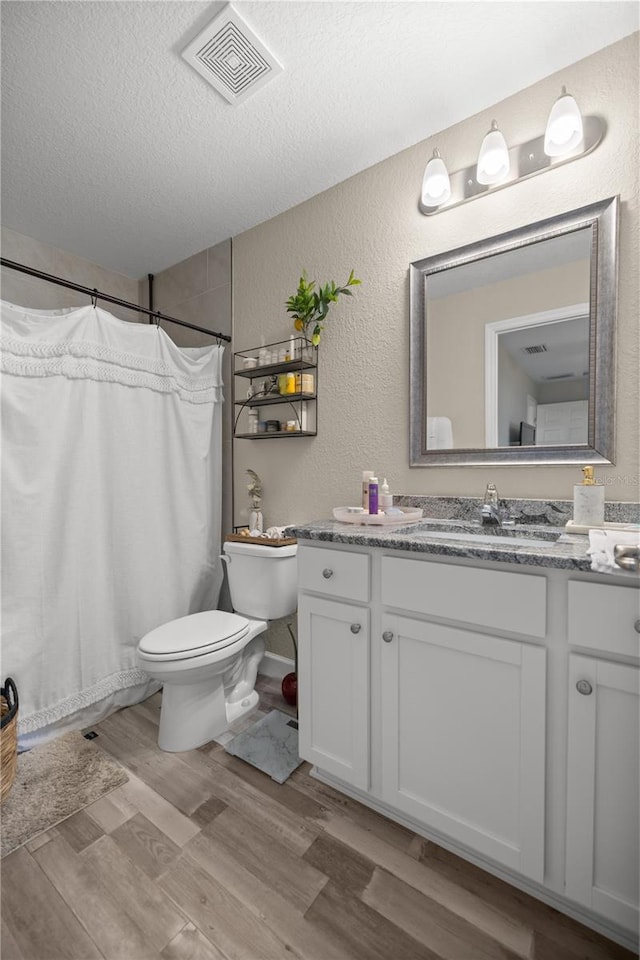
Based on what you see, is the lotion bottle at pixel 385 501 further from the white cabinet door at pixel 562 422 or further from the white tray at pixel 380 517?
the white cabinet door at pixel 562 422

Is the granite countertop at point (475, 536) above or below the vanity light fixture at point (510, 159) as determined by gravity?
below

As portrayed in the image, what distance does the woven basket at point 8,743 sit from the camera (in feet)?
4.65

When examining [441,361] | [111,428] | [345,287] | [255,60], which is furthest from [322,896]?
[255,60]

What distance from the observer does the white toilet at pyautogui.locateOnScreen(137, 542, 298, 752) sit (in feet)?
5.26

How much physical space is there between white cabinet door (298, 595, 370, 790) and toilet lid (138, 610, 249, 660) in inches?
15.7

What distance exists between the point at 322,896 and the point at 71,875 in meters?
0.70

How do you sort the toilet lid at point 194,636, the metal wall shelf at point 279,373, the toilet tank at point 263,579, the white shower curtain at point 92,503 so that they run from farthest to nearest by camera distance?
the metal wall shelf at point 279,373
the toilet tank at point 263,579
the white shower curtain at point 92,503
the toilet lid at point 194,636

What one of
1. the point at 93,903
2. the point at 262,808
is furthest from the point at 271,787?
the point at 93,903

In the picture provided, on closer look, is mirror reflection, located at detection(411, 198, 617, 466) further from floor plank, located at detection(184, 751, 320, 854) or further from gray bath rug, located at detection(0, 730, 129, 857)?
gray bath rug, located at detection(0, 730, 129, 857)

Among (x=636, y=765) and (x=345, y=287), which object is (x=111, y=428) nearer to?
(x=345, y=287)

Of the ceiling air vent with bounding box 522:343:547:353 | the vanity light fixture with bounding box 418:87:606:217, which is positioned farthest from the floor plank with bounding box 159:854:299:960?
the vanity light fixture with bounding box 418:87:606:217

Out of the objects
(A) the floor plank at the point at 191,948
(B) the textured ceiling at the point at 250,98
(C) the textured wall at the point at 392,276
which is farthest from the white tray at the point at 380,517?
(B) the textured ceiling at the point at 250,98

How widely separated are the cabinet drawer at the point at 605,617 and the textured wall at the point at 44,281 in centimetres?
301

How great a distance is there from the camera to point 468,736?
1.12 m
